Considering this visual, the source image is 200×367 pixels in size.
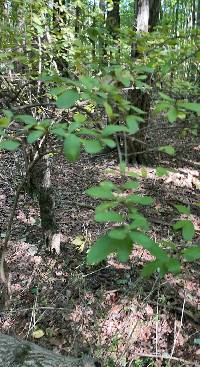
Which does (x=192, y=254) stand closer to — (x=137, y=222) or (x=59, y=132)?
(x=137, y=222)

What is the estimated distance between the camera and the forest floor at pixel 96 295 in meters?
3.86

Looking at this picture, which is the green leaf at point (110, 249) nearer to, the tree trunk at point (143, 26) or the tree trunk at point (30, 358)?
the tree trunk at point (30, 358)

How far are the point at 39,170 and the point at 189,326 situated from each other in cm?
262

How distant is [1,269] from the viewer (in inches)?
155

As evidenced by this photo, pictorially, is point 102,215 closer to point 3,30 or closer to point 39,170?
point 3,30

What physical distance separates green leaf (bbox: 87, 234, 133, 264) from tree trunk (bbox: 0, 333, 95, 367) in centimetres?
120

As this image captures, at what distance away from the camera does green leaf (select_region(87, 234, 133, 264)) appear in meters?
1.09

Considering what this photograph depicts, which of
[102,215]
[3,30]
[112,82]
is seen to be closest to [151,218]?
[3,30]

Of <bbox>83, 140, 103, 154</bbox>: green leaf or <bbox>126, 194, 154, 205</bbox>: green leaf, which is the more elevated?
<bbox>83, 140, 103, 154</bbox>: green leaf

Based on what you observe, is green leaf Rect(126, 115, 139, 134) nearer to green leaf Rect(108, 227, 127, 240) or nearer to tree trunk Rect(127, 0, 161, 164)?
green leaf Rect(108, 227, 127, 240)

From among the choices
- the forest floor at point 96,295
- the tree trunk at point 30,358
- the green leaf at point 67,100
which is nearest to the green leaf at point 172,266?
the green leaf at point 67,100

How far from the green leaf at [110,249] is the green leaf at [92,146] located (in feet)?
1.12

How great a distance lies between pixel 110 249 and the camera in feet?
3.61

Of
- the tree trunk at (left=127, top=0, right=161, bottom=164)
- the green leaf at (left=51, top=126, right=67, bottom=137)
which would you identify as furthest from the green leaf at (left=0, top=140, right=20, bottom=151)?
the tree trunk at (left=127, top=0, right=161, bottom=164)
